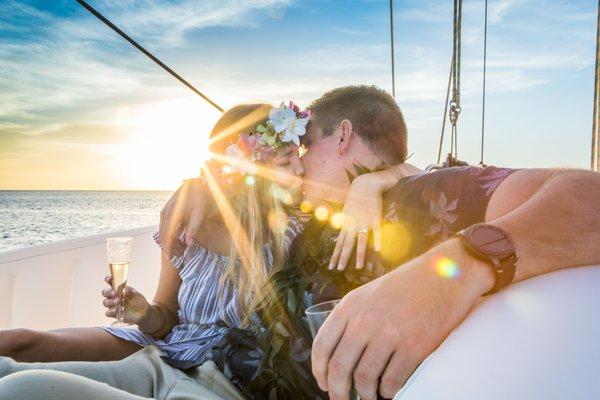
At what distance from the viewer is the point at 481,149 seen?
693cm

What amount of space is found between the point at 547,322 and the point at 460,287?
0.56 ft

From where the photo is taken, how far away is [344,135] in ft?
6.01

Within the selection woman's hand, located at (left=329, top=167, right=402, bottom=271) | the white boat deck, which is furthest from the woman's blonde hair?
the white boat deck

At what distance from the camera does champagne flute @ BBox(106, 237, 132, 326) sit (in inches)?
66.8

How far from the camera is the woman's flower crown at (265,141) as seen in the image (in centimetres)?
Result: 190

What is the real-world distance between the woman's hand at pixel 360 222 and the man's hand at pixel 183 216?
66 centimetres

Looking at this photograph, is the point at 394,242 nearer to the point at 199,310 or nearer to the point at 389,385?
the point at 389,385

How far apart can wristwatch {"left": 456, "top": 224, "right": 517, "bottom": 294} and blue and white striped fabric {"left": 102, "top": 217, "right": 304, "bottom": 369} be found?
92 centimetres

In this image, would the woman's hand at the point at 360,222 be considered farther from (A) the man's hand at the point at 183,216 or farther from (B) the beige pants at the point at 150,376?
(A) the man's hand at the point at 183,216

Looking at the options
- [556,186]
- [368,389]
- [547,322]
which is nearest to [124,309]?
[368,389]

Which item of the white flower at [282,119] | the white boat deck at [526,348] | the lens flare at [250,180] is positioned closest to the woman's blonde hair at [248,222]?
the lens flare at [250,180]

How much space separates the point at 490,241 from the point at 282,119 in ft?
4.06

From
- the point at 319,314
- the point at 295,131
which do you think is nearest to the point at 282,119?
the point at 295,131

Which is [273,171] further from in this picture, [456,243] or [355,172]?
[456,243]
